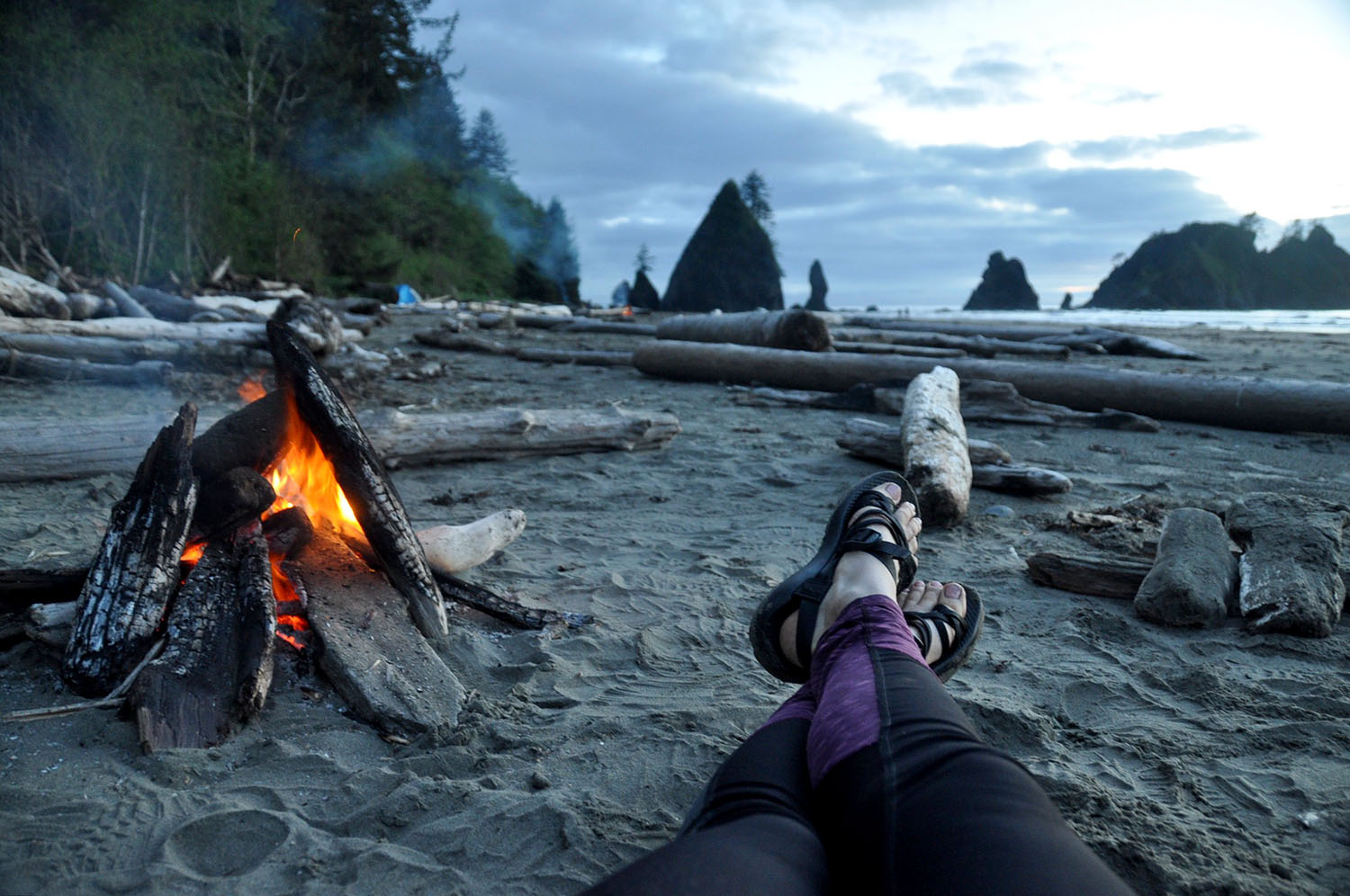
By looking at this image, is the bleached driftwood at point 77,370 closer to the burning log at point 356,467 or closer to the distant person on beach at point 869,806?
the burning log at point 356,467

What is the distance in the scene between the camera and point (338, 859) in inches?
64.6

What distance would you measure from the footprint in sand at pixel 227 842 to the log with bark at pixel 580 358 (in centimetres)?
1036

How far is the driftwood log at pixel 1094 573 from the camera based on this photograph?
330 cm

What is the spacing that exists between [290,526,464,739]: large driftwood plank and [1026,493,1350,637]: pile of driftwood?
8.74 feet

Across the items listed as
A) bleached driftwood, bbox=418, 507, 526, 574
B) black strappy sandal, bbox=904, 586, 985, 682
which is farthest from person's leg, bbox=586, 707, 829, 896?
bleached driftwood, bbox=418, 507, 526, 574

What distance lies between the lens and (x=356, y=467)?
2459 millimetres

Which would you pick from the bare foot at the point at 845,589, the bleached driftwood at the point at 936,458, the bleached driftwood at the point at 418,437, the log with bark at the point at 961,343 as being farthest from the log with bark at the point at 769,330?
the bare foot at the point at 845,589

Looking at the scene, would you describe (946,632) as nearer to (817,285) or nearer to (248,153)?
(248,153)

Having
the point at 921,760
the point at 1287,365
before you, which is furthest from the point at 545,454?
the point at 1287,365

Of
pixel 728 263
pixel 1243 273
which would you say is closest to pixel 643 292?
pixel 728 263

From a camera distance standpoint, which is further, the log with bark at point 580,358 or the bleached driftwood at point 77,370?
the log with bark at point 580,358

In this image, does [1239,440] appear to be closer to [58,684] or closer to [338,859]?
[338,859]

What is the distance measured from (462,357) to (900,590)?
10688 millimetres

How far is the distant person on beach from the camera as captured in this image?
1113mm
